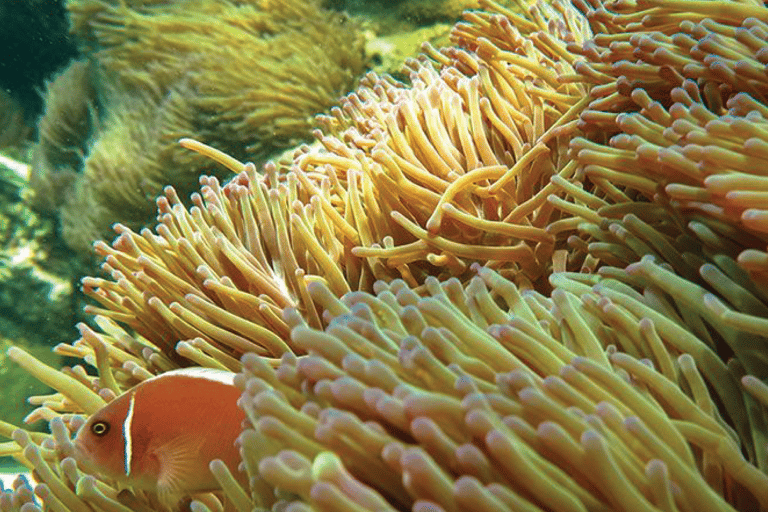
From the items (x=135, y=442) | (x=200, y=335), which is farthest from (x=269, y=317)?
(x=135, y=442)

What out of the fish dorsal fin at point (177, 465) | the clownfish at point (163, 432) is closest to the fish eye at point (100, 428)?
the clownfish at point (163, 432)

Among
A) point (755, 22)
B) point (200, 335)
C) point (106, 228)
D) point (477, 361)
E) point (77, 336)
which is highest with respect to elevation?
point (755, 22)

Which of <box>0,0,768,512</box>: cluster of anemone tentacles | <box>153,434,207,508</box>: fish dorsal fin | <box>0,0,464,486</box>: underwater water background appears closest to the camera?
<box>0,0,768,512</box>: cluster of anemone tentacles

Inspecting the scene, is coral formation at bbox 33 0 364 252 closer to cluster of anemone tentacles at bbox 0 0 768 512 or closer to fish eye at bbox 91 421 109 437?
cluster of anemone tentacles at bbox 0 0 768 512

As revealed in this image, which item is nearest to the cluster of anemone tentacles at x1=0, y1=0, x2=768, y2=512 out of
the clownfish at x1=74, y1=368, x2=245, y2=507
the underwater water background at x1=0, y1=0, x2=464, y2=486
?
the clownfish at x1=74, y1=368, x2=245, y2=507

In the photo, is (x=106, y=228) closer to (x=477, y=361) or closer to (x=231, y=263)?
(x=231, y=263)

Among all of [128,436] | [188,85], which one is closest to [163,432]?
[128,436]

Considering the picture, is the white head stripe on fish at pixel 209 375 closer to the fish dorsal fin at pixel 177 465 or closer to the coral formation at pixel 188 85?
the fish dorsal fin at pixel 177 465
